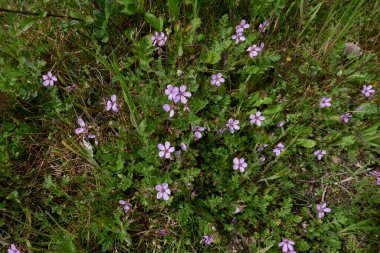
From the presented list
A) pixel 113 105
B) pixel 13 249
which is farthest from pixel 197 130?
pixel 13 249

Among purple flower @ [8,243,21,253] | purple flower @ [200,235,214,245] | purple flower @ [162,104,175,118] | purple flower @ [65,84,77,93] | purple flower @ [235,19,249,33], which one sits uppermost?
purple flower @ [235,19,249,33]

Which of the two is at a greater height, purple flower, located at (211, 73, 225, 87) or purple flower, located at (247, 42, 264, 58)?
purple flower, located at (247, 42, 264, 58)

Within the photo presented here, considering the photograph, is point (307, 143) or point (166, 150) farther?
point (307, 143)

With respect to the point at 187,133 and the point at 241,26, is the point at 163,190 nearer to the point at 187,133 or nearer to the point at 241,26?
the point at 187,133

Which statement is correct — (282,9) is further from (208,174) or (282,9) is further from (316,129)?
(208,174)

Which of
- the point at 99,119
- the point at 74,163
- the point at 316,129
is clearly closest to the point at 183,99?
the point at 99,119

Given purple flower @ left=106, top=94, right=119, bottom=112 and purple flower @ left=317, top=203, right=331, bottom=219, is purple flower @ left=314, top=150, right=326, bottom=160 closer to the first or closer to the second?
purple flower @ left=317, top=203, right=331, bottom=219

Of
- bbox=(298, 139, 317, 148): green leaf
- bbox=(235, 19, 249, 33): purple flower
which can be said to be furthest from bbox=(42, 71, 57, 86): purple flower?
bbox=(298, 139, 317, 148): green leaf

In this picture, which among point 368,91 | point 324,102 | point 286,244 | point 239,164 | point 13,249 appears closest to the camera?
point 13,249

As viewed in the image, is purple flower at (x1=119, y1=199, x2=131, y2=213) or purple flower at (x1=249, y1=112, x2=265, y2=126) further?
purple flower at (x1=249, y1=112, x2=265, y2=126)
